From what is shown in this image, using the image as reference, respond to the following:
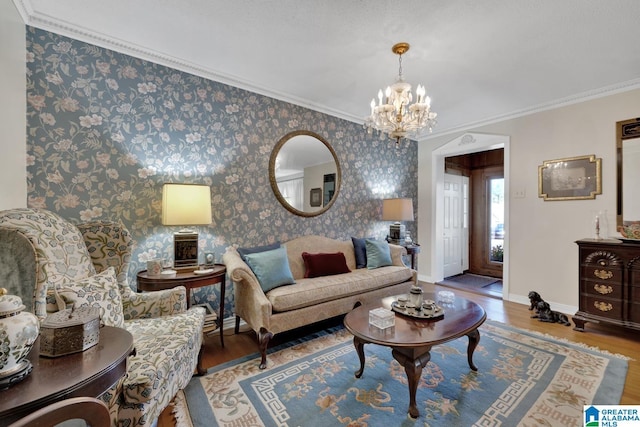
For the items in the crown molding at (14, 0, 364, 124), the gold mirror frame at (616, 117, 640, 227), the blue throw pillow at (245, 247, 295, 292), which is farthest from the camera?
the gold mirror frame at (616, 117, 640, 227)

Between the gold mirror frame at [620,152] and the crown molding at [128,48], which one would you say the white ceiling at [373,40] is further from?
the gold mirror frame at [620,152]

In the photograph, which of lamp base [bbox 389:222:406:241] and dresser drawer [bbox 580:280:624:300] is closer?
dresser drawer [bbox 580:280:624:300]

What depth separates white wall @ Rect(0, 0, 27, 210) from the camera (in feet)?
5.91

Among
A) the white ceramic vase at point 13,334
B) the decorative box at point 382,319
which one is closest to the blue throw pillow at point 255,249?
the decorative box at point 382,319

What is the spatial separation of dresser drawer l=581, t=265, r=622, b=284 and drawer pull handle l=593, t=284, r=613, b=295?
0.06 metres

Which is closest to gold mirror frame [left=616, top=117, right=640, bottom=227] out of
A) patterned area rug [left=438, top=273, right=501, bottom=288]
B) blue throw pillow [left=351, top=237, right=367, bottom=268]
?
patterned area rug [left=438, top=273, right=501, bottom=288]

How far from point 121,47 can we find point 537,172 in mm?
4915

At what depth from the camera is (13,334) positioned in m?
0.87

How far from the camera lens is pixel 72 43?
7.59 feet

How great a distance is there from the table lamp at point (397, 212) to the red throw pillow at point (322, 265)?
1331mm

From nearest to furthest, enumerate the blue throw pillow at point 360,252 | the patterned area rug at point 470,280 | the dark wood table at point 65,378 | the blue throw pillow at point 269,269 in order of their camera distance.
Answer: the dark wood table at point 65,378
the blue throw pillow at point 269,269
the blue throw pillow at point 360,252
the patterned area rug at point 470,280

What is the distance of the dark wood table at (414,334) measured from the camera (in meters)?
1.71

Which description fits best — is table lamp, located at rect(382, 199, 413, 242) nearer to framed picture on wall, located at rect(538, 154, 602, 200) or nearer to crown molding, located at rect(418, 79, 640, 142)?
crown molding, located at rect(418, 79, 640, 142)

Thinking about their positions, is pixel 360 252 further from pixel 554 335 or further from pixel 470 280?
pixel 470 280
